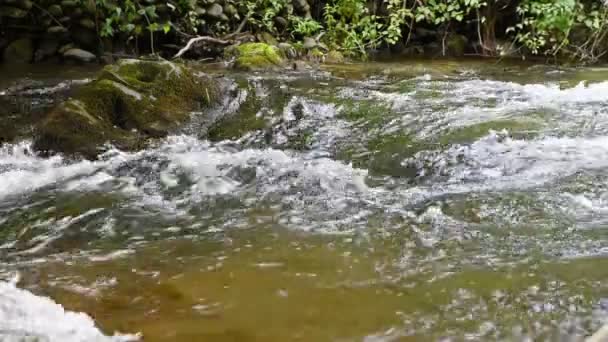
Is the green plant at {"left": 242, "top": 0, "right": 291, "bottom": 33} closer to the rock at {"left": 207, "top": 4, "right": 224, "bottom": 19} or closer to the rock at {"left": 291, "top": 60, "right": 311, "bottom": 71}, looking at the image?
the rock at {"left": 207, "top": 4, "right": 224, "bottom": 19}

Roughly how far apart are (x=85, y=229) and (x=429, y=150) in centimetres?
243

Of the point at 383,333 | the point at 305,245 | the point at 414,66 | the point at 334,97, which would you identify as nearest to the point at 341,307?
the point at 383,333

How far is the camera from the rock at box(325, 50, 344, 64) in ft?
28.6

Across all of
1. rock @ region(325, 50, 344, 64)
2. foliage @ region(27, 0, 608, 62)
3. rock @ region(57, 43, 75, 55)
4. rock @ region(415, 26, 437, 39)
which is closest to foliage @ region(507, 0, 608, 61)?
foliage @ region(27, 0, 608, 62)

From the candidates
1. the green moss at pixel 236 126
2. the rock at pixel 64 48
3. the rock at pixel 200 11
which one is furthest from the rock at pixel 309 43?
the green moss at pixel 236 126

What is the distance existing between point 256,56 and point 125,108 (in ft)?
9.80

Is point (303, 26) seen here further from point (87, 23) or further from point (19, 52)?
point (19, 52)

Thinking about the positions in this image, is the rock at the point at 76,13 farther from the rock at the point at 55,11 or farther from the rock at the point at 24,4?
the rock at the point at 24,4

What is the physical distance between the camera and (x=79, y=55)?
7.75 metres

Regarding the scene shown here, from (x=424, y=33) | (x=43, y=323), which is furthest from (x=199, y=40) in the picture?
(x=43, y=323)

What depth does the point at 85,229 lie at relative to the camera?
3172 millimetres

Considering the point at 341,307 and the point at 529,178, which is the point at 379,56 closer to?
the point at 529,178

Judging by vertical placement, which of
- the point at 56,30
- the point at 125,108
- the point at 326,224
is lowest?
the point at 326,224

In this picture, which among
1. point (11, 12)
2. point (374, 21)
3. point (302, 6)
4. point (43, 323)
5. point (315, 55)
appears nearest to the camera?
point (43, 323)
